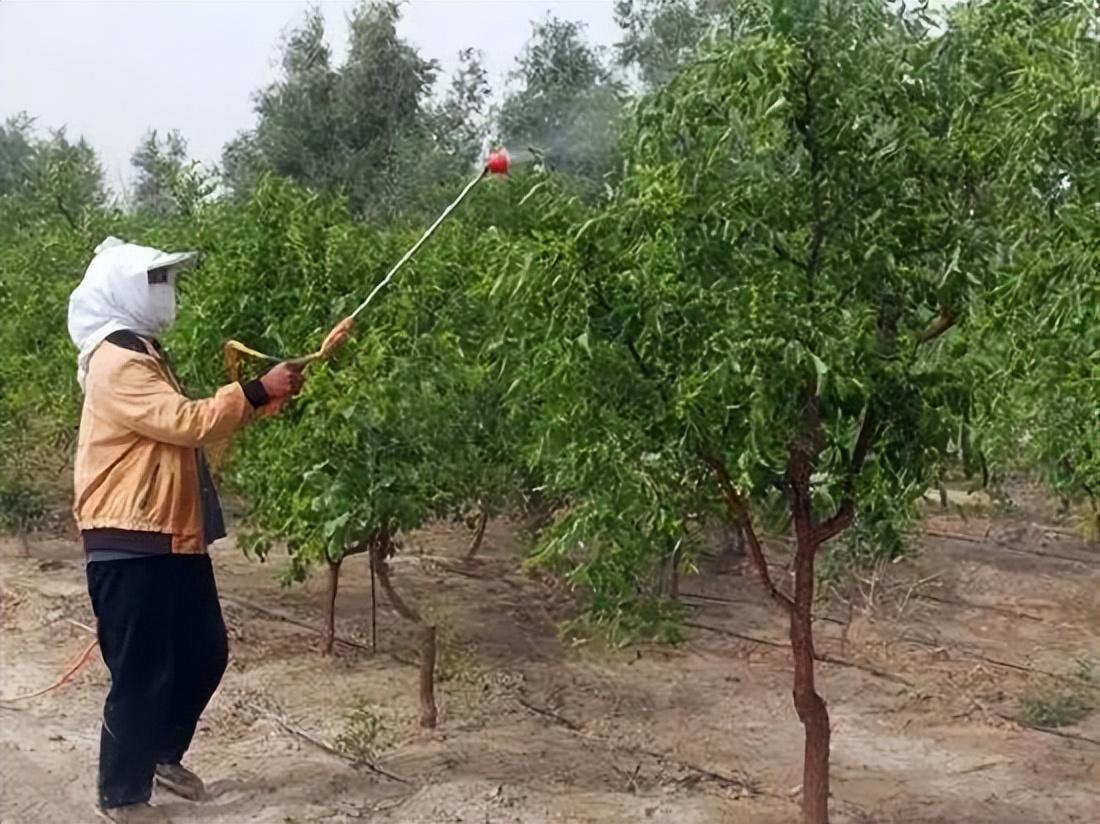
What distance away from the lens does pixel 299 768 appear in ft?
17.9

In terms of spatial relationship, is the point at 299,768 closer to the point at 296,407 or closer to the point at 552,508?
the point at 296,407

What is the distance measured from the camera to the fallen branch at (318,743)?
17.9 ft

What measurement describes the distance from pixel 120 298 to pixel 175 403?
0.42 m

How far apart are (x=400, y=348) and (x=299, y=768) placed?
161cm

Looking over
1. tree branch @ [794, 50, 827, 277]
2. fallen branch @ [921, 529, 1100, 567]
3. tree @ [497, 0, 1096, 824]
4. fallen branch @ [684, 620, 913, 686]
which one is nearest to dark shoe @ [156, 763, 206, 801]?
tree @ [497, 0, 1096, 824]

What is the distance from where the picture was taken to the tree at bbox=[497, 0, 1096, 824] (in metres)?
3.67

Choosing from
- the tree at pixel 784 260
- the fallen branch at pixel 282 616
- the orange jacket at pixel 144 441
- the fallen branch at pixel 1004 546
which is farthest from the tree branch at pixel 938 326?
the fallen branch at pixel 1004 546

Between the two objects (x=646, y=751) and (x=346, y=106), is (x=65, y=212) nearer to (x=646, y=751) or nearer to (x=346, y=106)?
(x=346, y=106)

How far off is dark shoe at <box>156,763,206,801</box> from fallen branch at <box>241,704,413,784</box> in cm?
64

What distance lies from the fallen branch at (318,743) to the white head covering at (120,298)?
5.92 ft

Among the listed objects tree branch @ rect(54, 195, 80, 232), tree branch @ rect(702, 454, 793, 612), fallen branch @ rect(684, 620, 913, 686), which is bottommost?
fallen branch @ rect(684, 620, 913, 686)

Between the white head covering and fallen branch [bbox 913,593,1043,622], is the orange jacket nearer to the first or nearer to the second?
the white head covering

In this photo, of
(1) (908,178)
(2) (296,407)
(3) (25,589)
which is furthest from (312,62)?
(1) (908,178)

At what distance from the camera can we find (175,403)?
4.55 m
